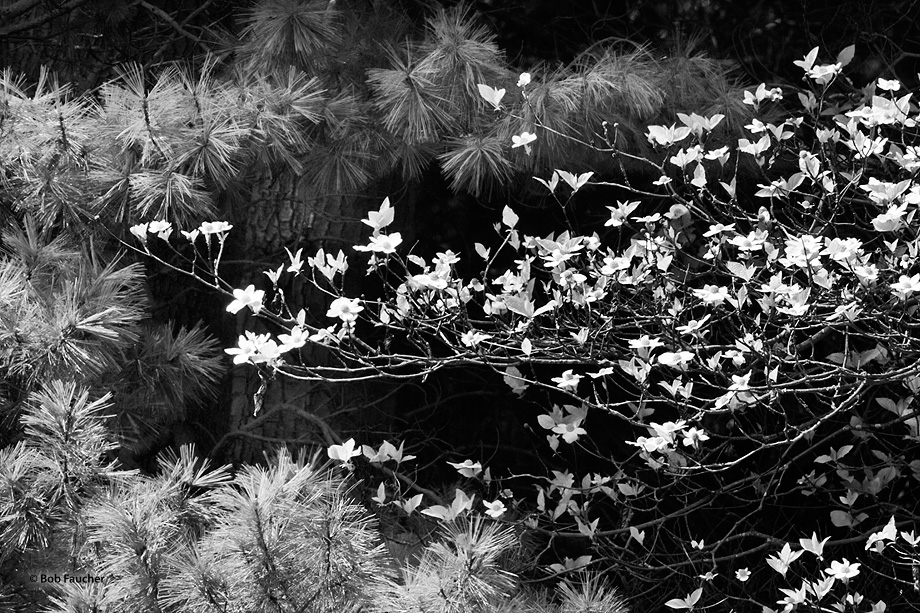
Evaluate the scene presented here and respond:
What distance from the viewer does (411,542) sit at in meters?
2.10

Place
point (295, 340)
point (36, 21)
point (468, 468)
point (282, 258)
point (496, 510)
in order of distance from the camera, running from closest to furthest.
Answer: point (295, 340), point (496, 510), point (468, 468), point (36, 21), point (282, 258)

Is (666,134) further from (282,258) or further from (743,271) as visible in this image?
(282,258)

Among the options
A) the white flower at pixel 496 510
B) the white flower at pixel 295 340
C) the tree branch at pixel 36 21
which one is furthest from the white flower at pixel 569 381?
the tree branch at pixel 36 21

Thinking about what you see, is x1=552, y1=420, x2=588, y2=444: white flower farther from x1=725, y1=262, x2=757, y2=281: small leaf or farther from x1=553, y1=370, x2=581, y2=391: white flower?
x1=725, y1=262, x2=757, y2=281: small leaf

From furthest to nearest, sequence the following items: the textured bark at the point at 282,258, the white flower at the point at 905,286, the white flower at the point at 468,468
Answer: the textured bark at the point at 282,258
the white flower at the point at 468,468
the white flower at the point at 905,286

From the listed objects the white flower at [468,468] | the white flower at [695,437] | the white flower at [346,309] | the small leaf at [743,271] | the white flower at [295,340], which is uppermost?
the white flower at [346,309]

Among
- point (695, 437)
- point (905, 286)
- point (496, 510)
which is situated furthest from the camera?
point (496, 510)

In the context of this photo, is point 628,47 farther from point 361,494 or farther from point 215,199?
point 361,494

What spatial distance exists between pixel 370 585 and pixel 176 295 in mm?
1210

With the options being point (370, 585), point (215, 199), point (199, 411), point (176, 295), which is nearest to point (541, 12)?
point (215, 199)

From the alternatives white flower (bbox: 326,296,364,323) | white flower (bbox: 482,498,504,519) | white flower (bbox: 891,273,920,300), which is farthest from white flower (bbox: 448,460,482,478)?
white flower (bbox: 891,273,920,300)

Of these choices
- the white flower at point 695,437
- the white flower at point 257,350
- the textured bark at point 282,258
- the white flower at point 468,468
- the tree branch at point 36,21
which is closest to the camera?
the white flower at point 257,350

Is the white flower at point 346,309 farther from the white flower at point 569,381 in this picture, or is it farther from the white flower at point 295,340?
the white flower at point 569,381

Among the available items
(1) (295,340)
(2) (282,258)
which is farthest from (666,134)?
(2) (282,258)
